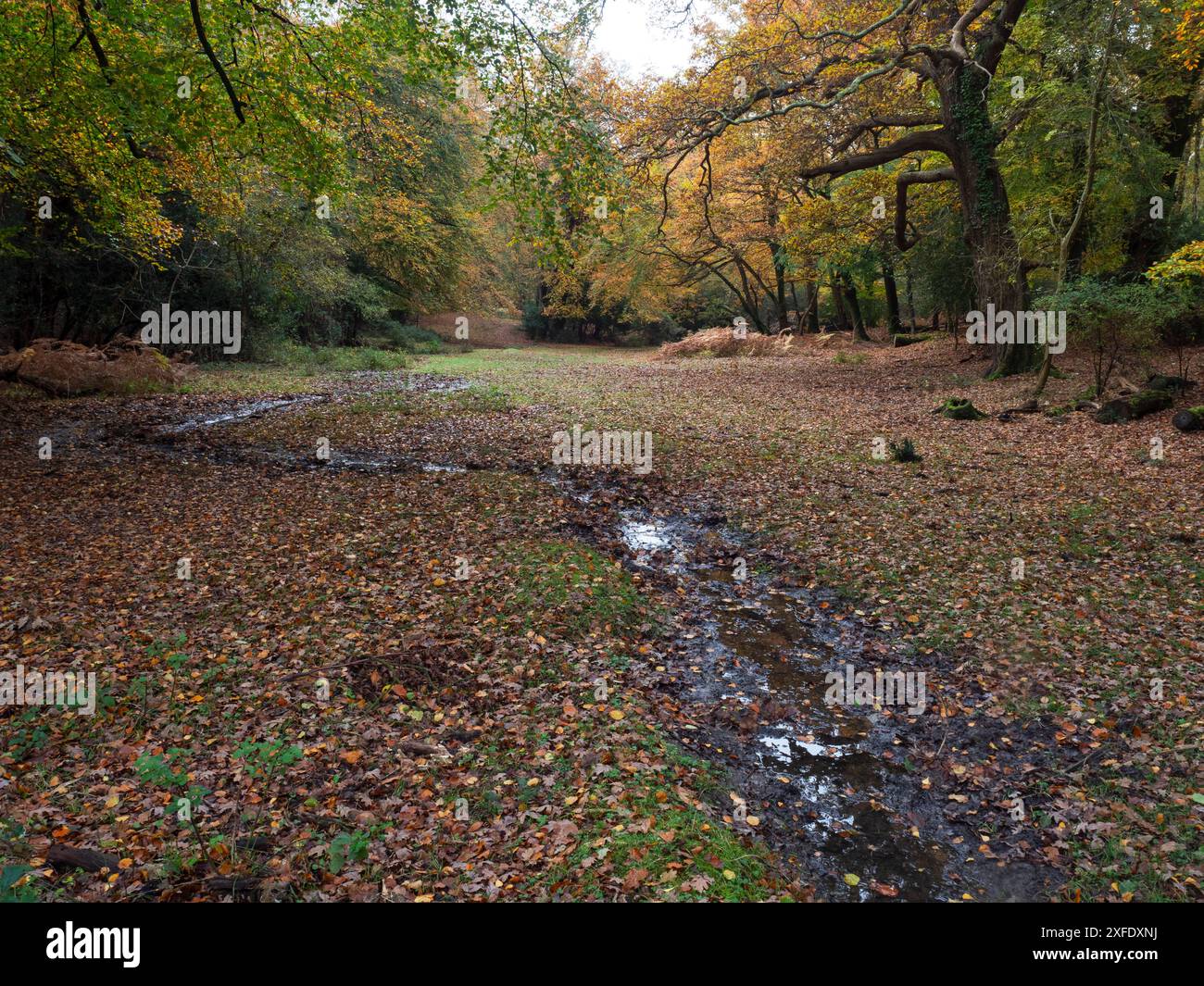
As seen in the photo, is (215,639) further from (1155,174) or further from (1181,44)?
(1155,174)

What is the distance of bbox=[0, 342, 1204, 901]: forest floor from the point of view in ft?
13.9

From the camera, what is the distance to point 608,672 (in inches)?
254

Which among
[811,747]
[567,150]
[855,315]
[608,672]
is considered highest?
[855,315]

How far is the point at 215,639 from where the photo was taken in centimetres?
668

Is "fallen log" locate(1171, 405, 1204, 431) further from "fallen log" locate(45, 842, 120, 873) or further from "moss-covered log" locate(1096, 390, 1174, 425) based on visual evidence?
"fallen log" locate(45, 842, 120, 873)

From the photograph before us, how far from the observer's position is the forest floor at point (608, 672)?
423 centimetres

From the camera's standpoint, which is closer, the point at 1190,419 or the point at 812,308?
the point at 1190,419

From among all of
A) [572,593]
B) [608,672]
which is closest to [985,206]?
[572,593]

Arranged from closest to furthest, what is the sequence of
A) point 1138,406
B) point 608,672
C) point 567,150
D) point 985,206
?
point 608,672
point 567,150
point 1138,406
point 985,206

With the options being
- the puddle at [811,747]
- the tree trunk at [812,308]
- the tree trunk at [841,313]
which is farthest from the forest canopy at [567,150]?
the puddle at [811,747]

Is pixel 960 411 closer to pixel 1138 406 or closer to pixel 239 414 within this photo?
pixel 1138 406

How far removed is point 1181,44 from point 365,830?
21.7 meters

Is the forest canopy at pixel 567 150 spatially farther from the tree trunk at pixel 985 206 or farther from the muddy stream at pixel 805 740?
the muddy stream at pixel 805 740
